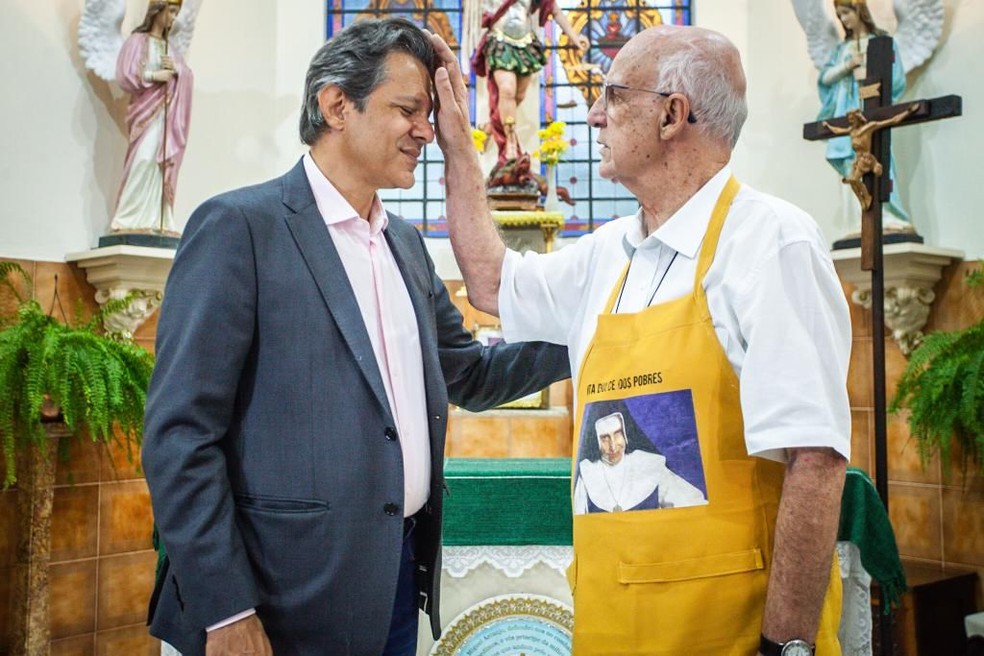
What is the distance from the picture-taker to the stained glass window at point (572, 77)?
770cm

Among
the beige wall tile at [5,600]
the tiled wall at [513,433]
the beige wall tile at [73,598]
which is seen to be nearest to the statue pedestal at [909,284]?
the tiled wall at [513,433]

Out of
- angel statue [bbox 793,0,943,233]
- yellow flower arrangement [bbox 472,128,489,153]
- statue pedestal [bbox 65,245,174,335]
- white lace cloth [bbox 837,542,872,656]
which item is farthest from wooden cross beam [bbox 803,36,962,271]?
statue pedestal [bbox 65,245,174,335]

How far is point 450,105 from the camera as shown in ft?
6.72

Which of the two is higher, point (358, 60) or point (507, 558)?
point (358, 60)

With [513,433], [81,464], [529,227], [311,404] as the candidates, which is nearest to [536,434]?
[513,433]

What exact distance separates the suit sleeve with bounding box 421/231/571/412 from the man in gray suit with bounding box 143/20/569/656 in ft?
1.09

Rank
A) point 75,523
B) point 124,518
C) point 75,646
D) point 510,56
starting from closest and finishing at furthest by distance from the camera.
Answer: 1. point 75,646
2. point 75,523
3. point 124,518
4. point 510,56

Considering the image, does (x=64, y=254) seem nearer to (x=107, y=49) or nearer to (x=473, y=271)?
(x=107, y=49)

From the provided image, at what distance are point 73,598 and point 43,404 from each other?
63.1 inches

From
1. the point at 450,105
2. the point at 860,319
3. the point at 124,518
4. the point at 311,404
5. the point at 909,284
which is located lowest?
the point at 124,518

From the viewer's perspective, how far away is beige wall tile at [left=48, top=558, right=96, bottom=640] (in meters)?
5.27

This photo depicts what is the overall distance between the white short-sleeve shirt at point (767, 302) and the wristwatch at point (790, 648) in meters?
0.30

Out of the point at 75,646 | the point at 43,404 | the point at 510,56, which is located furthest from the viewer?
the point at 510,56

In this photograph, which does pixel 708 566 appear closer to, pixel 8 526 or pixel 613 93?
pixel 613 93
